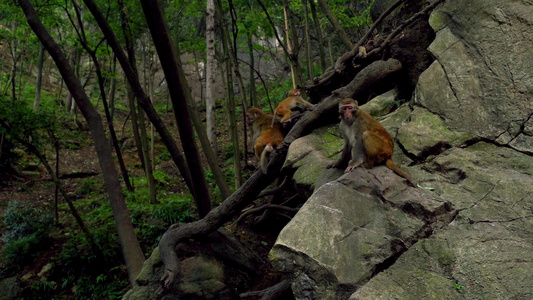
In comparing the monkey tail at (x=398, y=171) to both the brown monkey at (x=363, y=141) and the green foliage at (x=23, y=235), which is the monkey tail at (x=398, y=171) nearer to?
the brown monkey at (x=363, y=141)

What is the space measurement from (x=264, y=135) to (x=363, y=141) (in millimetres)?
2717

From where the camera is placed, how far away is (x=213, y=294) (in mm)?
6418

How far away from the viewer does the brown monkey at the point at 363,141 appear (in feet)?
16.4

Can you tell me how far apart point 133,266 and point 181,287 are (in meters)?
1.58

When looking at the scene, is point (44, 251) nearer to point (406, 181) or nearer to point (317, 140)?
point (317, 140)

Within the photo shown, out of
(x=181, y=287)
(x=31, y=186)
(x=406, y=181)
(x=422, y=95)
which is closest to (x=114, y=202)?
(x=181, y=287)

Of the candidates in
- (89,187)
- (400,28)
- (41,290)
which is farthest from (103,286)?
(400,28)

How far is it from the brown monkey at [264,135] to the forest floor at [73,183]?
2.27m

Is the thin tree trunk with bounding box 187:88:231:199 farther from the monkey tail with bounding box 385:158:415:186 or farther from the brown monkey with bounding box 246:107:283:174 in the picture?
the monkey tail with bounding box 385:158:415:186

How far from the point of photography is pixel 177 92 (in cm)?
475

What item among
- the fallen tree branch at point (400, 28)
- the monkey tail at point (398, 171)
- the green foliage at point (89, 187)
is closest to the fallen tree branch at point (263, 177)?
the fallen tree branch at point (400, 28)

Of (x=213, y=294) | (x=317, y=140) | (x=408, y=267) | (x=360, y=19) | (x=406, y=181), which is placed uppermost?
(x=360, y=19)

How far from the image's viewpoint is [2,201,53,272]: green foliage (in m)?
9.66

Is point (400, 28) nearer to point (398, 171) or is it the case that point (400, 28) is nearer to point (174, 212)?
point (398, 171)
